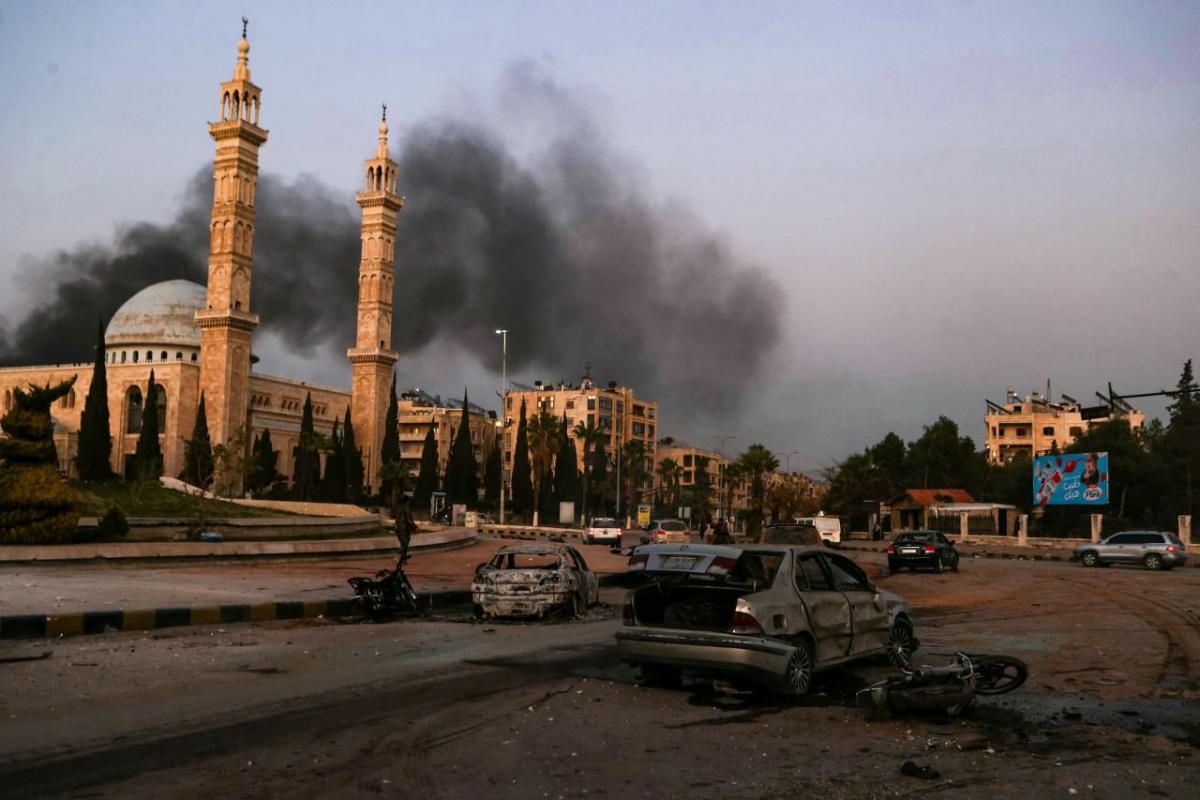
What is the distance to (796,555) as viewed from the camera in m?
10.2

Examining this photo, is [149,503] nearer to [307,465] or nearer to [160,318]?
[307,465]

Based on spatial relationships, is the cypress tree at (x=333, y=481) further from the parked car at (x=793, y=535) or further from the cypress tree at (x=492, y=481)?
the parked car at (x=793, y=535)

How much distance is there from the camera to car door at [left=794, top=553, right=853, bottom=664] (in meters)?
9.93

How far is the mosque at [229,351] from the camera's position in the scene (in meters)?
76.8

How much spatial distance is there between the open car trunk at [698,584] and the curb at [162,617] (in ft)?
27.8

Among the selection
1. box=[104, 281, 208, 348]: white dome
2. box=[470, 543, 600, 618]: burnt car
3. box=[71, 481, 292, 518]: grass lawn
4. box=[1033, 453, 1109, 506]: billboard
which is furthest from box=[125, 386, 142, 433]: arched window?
box=[470, 543, 600, 618]: burnt car

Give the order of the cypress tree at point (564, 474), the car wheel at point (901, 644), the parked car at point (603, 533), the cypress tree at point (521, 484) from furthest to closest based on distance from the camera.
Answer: the cypress tree at point (564, 474) → the cypress tree at point (521, 484) → the parked car at point (603, 533) → the car wheel at point (901, 644)

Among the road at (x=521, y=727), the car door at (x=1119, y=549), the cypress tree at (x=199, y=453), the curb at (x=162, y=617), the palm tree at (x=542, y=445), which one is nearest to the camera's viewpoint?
the road at (x=521, y=727)

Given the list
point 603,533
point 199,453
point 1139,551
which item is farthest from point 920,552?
point 199,453

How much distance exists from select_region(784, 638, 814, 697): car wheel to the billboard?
58.1m

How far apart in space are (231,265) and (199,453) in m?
17.7

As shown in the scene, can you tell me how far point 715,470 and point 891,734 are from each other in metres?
181

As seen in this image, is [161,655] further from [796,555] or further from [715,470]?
[715,470]

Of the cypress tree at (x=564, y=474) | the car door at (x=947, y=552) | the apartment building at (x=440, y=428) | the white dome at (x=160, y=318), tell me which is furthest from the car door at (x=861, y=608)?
the apartment building at (x=440, y=428)
